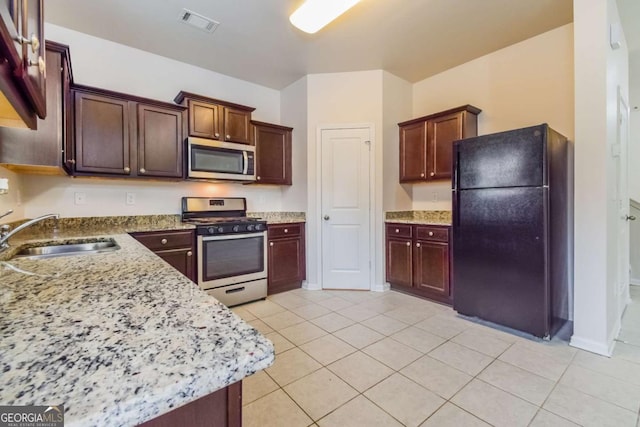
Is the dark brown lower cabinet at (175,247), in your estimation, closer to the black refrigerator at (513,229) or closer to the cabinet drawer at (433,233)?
the cabinet drawer at (433,233)

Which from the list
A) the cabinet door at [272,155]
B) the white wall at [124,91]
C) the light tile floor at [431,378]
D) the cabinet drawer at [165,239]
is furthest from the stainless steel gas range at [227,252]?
the cabinet door at [272,155]

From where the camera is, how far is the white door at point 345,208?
3.53 metres

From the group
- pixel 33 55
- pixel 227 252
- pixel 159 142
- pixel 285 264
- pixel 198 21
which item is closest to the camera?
pixel 33 55

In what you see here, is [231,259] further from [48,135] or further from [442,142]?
[442,142]

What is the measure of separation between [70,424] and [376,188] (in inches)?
133

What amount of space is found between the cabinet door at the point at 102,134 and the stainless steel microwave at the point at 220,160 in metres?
0.56

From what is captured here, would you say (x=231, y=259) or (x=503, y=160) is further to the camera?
(x=231, y=259)

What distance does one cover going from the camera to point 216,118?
3.13 meters

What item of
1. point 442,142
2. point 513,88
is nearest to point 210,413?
point 442,142

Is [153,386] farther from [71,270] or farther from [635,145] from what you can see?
[635,145]

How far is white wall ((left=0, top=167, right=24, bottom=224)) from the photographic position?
1834mm

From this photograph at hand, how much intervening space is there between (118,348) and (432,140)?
3.45 m

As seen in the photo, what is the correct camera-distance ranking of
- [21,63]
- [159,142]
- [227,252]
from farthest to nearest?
[227,252] < [159,142] < [21,63]

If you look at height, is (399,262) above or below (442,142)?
below
